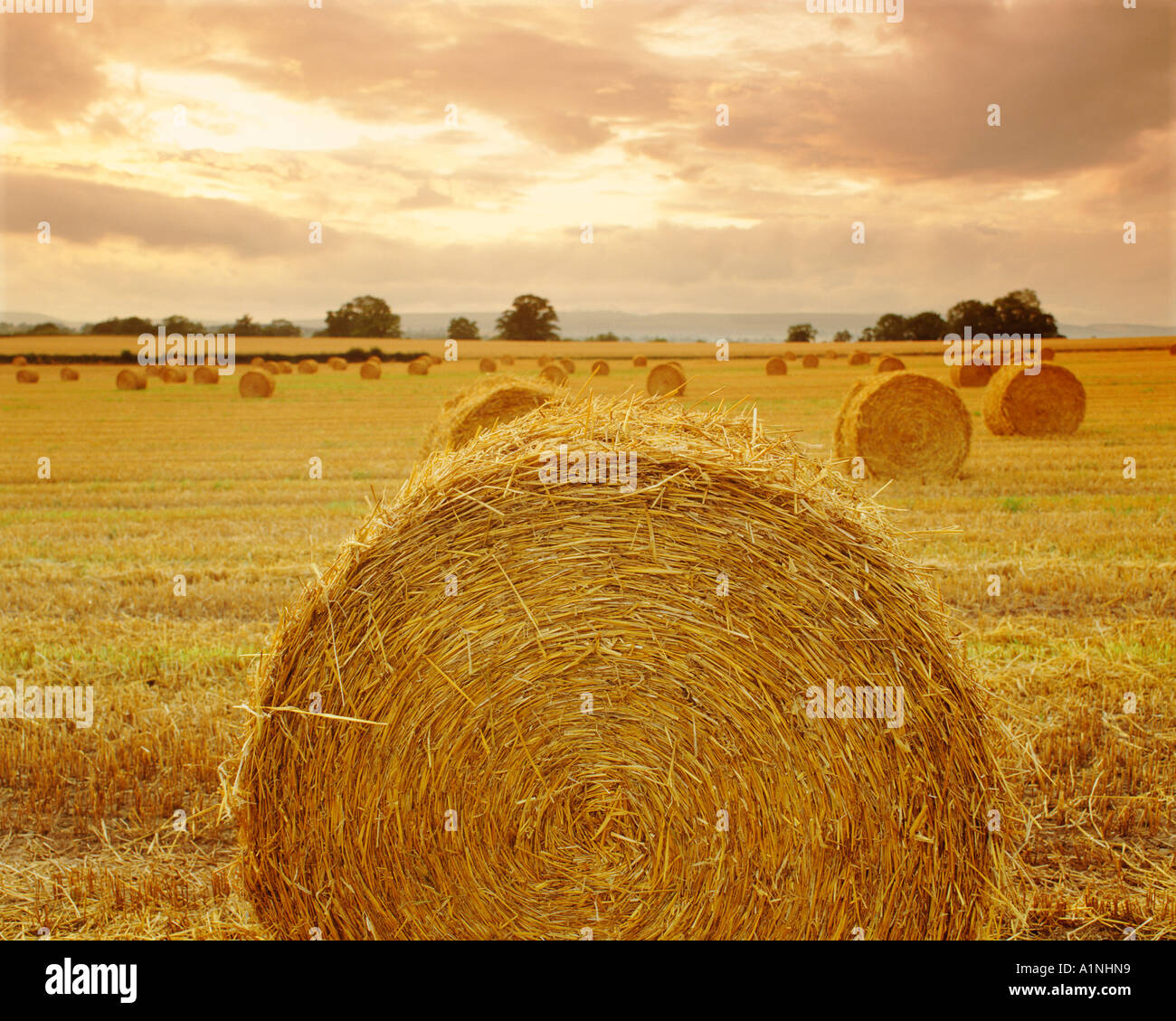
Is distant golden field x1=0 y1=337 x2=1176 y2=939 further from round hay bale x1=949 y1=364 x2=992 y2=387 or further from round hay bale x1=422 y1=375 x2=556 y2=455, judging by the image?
round hay bale x1=949 y1=364 x2=992 y2=387

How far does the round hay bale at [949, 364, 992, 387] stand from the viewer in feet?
102

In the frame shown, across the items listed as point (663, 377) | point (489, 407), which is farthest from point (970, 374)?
point (489, 407)

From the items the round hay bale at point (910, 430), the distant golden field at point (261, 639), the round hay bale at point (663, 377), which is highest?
the round hay bale at point (663, 377)

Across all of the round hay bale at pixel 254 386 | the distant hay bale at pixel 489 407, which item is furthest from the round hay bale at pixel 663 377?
the distant hay bale at pixel 489 407

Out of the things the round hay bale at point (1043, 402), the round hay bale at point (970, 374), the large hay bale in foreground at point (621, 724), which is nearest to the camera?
the large hay bale in foreground at point (621, 724)

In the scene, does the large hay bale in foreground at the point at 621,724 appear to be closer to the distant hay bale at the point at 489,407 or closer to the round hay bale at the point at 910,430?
the distant hay bale at the point at 489,407

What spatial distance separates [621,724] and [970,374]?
98.5ft

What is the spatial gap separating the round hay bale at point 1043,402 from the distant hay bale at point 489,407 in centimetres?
1006

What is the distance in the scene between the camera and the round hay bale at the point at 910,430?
15.2 m

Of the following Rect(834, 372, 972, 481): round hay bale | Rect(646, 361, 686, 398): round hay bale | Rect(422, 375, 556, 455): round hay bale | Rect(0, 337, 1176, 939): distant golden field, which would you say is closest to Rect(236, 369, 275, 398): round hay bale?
Rect(646, 361, 686, 398): round hay bale

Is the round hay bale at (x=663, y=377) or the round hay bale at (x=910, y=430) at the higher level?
the round hay bale at (x=663, y=377)

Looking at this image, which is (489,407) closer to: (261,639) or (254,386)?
(261,639)

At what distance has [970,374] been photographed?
102 feet
